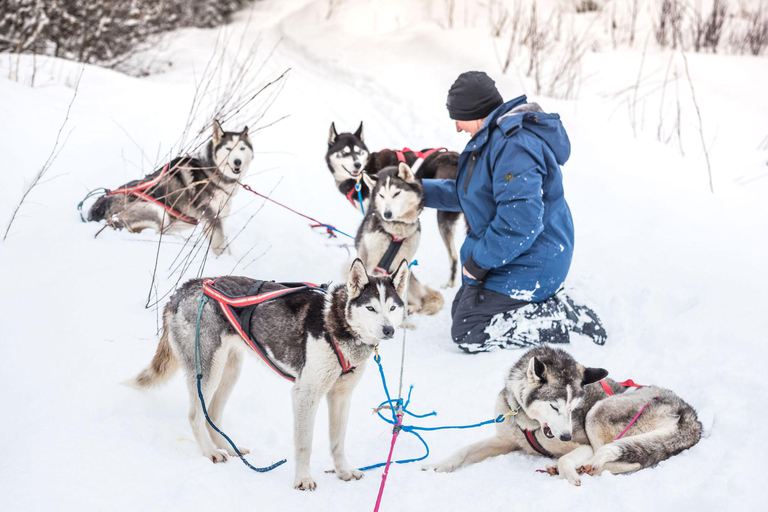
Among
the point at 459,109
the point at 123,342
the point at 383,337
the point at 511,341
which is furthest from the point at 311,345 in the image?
the point at 459,109

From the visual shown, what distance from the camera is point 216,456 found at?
2307 millimetres

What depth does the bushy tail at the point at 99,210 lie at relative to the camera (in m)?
3.96

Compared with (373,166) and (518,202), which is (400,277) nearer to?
(518,202)

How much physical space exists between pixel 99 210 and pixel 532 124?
10.1 ft

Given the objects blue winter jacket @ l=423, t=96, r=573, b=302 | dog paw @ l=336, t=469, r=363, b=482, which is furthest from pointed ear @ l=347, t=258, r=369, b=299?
blue winter jacket @ l=423, t=96, r=573, b=302

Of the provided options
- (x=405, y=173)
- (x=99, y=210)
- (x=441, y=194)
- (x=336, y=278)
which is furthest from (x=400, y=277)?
(x=99, y=210)

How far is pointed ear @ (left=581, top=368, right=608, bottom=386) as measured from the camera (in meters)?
2.32

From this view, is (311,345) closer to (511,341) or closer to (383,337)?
(383,337)

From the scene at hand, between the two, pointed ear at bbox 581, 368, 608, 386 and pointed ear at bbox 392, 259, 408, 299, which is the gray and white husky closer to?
pointed ear at bbox 392, 259, 408, 299

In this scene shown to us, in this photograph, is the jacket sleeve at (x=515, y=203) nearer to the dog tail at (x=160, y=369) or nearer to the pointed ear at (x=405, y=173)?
the pointed ear at (x=405, y=173)

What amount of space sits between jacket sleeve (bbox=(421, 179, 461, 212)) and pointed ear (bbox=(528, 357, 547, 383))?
1.96m

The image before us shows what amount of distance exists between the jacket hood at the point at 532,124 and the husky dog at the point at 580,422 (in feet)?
4.42

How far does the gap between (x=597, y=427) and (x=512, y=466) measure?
0.40m

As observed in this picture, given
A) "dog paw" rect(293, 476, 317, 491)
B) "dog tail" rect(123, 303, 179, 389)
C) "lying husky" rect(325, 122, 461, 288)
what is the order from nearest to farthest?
"dog paw" rect(293, 476, 317, 491) < "dog tail" rect(123, 303, 179, 389) < "lying husky" rect(325, 122, 461, 288)
